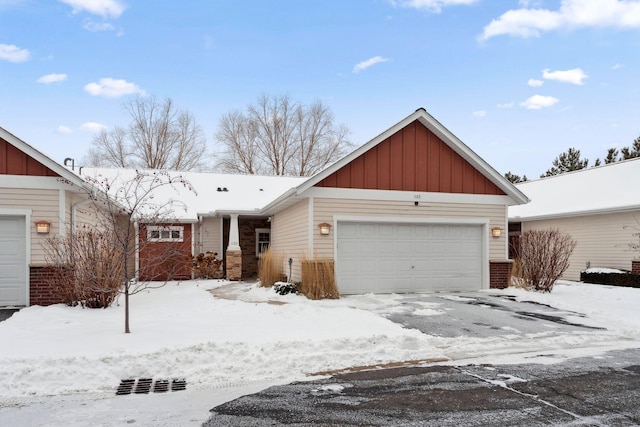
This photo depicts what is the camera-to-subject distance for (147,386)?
4902 mm

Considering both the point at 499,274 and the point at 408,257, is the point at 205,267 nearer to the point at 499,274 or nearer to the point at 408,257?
the point at 408,257

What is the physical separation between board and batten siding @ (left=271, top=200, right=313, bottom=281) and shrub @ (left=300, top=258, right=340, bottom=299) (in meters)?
0.37

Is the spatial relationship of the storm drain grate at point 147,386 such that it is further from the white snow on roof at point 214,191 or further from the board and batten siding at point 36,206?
the white snow on roof at point 214,191

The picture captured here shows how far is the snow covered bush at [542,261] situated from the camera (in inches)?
503

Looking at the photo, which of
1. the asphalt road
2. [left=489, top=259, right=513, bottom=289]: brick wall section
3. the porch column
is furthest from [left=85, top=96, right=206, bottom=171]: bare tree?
the asphalt road

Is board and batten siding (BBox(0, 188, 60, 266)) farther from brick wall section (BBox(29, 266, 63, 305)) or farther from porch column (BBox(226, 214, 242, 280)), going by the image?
porch column (BBox(226, 214, 242, 280))

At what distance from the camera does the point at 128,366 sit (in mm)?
5344

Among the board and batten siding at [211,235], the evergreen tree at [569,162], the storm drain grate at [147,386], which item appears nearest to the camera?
the storm drain grate at [147,386]

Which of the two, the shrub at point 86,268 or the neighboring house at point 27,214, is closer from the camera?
the shrub at point 86,268

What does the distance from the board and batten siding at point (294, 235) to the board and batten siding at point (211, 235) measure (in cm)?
283

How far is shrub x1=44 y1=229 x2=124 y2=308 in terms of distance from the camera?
9352 mm

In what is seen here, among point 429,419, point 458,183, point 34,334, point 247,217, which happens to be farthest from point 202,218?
point 429,419

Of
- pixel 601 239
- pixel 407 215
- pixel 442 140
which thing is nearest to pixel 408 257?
pixel 407 215

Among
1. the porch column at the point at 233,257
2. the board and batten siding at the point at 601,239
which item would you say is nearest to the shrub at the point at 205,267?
the porch column at the point at 233,257
